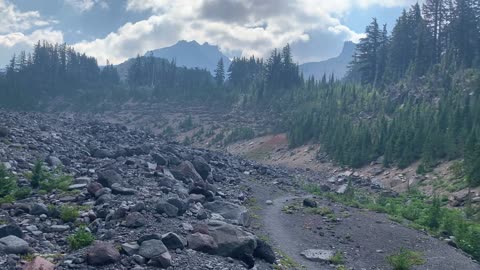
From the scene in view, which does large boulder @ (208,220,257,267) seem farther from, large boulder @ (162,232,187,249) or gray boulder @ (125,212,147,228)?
gray boulder @ (125,212,147,228)

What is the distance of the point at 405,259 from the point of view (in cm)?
2128

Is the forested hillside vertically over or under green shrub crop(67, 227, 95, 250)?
over

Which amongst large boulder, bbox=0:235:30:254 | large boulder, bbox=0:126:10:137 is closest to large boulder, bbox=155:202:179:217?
large boulder, bbox=0:235:30:254

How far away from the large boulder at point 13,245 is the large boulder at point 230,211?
437 inches

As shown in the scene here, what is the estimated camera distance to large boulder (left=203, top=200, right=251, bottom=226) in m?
24.8

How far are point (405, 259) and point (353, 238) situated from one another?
447 cm

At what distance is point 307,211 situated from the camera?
106 feet

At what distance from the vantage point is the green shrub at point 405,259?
68.5 feet

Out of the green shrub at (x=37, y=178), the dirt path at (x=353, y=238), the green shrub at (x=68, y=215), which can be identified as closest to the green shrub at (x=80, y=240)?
the green shrub at (x=68, y=215)

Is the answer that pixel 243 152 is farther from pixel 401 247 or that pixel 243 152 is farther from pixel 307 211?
pixel 401 247

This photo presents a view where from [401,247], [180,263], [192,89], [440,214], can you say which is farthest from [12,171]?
[192,89]

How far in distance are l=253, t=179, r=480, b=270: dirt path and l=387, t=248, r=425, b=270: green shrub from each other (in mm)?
286

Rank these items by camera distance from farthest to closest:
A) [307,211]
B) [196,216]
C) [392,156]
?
[392,156] < [307,211] < [196,216]

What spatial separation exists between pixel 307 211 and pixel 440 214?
7.92 metres
